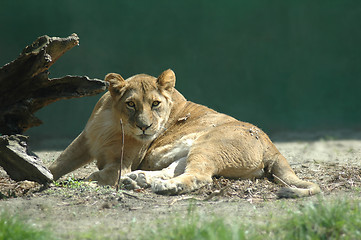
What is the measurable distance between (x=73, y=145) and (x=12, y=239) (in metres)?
2.56

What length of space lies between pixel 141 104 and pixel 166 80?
0.53m

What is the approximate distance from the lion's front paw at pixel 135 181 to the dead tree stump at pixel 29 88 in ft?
2.81

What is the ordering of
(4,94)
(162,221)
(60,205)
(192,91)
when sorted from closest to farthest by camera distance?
(162,221) < (60,205) < (4,94) < (192,91)

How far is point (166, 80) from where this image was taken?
5184 mm

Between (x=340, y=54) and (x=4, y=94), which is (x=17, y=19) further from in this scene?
(x=340, y=54)

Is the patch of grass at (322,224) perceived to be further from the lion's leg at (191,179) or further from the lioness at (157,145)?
the lioness at (157,145)

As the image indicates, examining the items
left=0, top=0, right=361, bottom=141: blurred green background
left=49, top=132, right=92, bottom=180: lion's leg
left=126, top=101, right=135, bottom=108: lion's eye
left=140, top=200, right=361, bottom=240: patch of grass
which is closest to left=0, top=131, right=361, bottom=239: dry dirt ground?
left=140, top=200, right=361, bottom=240: patch of grass

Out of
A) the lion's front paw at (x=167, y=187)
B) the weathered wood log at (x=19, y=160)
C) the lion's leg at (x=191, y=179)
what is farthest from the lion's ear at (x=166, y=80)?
the weathered wood log at (x=19, y=160)

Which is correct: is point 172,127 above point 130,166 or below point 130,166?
above

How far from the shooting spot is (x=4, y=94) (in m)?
4.04

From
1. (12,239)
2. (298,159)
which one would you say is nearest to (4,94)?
(12,239)

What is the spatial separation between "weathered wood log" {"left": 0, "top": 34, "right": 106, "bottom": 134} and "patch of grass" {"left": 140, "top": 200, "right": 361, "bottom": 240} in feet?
5.59

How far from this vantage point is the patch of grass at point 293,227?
2555mm

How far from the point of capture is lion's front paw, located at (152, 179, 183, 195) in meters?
4.10
